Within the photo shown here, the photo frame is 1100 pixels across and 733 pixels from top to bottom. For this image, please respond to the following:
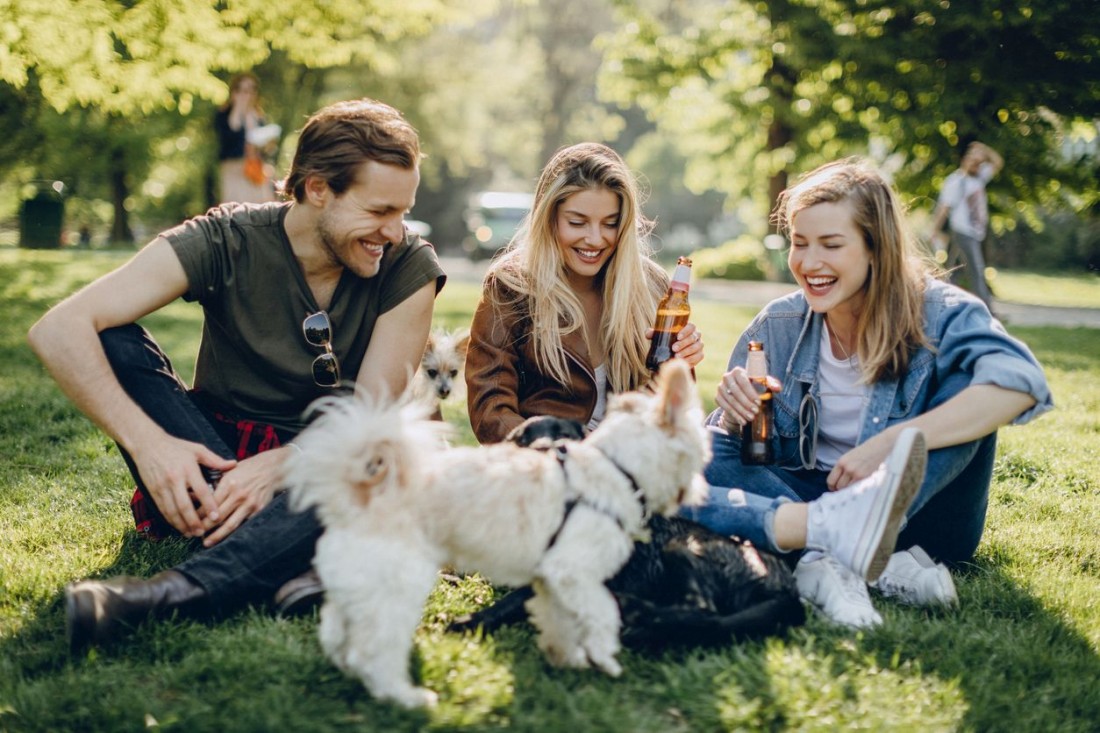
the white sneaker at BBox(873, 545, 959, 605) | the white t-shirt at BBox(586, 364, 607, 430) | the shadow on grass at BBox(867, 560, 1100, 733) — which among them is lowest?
the shadow on grass at BBox(867, 560, 1100, 733)

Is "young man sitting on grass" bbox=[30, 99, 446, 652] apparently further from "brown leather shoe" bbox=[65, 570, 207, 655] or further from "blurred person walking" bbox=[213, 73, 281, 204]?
"blurred person walking" bbox=[213, 73, 281, 204]

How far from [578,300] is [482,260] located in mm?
20219

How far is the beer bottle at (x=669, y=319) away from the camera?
377 cm

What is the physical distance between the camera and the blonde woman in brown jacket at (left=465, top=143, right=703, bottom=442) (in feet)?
12.4

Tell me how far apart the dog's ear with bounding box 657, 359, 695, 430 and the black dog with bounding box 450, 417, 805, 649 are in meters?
0.40

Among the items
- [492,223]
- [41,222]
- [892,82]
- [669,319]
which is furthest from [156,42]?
[492,223]

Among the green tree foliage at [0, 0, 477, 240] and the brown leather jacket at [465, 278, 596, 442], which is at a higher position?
the green tree foliage at [0, 0, 477, 240]

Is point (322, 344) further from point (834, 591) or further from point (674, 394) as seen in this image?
point (834, 591)

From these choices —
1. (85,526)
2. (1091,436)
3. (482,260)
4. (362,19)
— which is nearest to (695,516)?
(85,526)

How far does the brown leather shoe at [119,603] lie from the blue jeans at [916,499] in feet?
5.76

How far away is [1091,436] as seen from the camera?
223 inches

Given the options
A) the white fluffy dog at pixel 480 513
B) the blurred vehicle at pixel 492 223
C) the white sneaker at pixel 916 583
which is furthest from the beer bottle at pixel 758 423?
the blurred vehicle at pixel 492 223

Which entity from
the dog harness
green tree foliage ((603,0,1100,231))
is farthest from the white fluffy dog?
green tree foliage ((603,0,1100,231))

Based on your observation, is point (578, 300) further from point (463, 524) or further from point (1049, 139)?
point (1049, 139)
